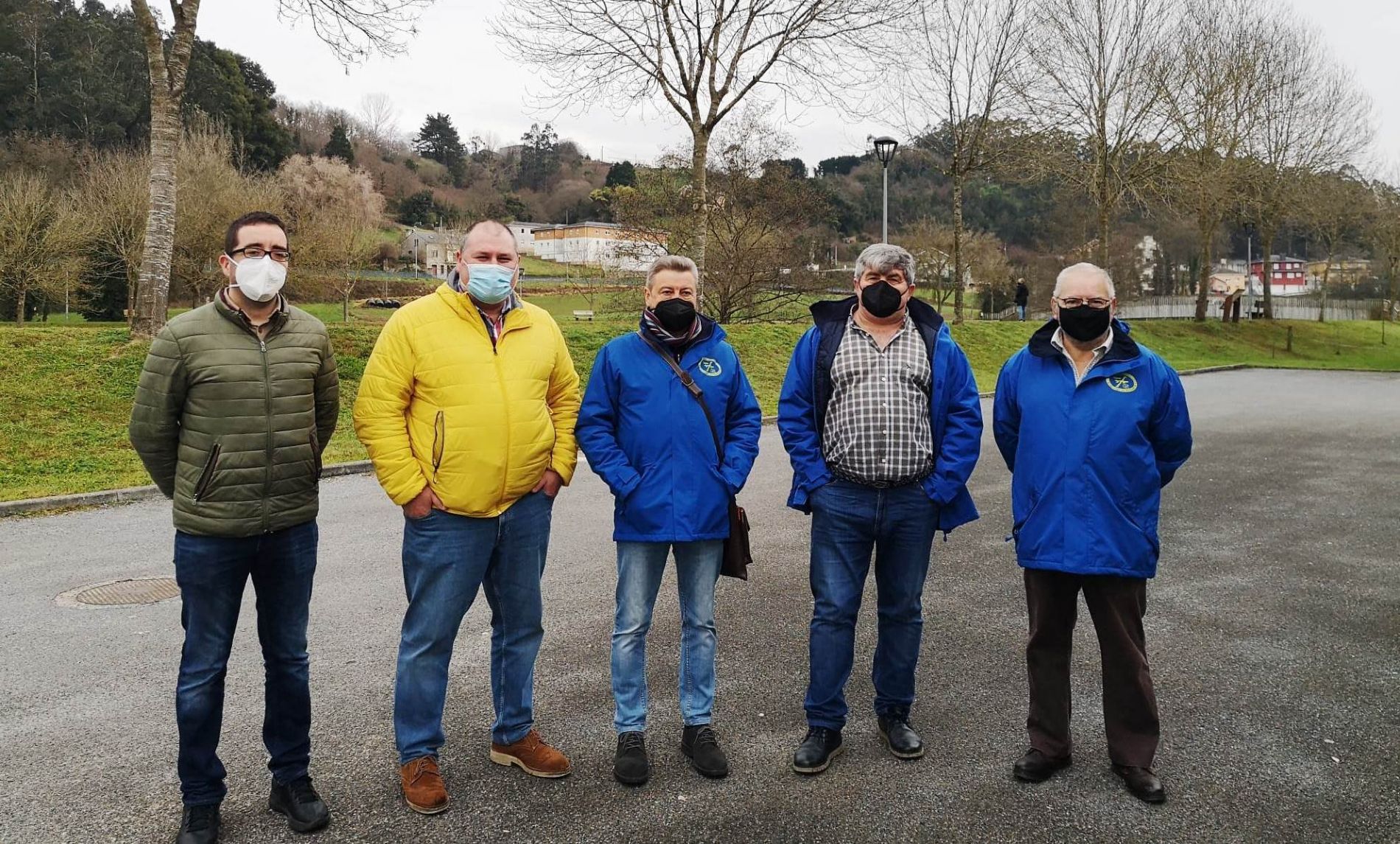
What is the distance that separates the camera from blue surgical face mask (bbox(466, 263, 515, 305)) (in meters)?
3.41

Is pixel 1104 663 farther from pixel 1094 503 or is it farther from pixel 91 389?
pixel 91 389

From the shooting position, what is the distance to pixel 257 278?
10.4 feet

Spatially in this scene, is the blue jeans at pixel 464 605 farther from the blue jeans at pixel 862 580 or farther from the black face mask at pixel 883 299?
the black face mask at pixel 883 299

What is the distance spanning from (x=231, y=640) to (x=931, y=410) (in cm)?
286

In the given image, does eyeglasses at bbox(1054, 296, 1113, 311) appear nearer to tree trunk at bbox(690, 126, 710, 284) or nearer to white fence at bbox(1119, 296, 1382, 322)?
tree trunk at bbox(690, 126, 710, 284)

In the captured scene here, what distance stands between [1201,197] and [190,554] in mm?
36218

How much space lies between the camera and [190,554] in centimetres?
309

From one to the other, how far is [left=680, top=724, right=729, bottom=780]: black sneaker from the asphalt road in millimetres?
59

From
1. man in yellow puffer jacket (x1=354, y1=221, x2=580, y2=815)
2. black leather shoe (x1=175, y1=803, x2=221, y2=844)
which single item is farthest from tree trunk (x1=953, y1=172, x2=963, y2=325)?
black leather shoe (x1=175, y1=803, x2=221, y2=844)

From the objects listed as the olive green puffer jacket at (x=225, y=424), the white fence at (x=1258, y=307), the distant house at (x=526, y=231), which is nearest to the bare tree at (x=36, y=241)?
the olive green puffer jacket at (x=225, y=424)

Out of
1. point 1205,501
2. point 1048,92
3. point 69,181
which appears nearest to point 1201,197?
→ point 1048,92

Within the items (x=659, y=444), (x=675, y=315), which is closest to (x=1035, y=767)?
(x=659, y=444)

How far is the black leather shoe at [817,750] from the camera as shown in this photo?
3.59 m

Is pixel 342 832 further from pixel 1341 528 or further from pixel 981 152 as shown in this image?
pixel 981 152
